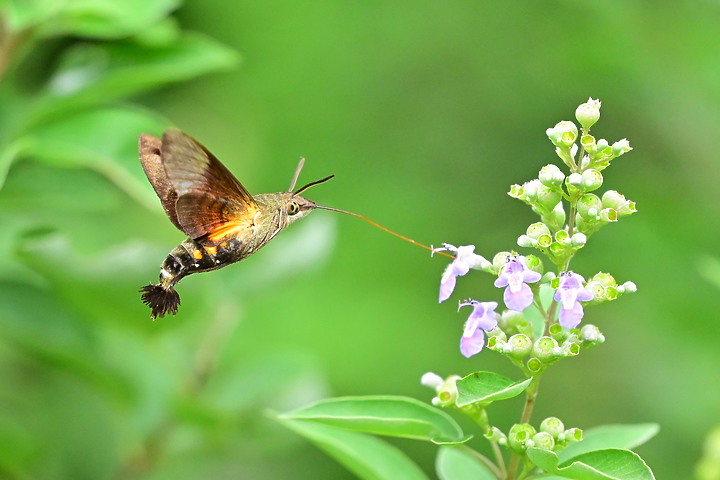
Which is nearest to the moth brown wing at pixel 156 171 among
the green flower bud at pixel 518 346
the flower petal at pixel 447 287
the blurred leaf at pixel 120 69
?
the flower petal at pixel 447 287

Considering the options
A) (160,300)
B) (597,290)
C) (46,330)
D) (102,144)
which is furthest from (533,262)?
(46,330)

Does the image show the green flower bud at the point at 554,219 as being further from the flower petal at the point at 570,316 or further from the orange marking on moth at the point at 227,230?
the orange marking on moth at the point at 227,230

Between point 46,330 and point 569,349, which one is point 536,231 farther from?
point 46,330

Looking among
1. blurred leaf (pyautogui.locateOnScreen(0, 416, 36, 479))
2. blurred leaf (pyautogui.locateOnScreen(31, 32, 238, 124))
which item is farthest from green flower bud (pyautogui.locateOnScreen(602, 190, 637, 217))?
blurred leaf (pyautogui.locateOnScreen(0, 416, 36, 479))

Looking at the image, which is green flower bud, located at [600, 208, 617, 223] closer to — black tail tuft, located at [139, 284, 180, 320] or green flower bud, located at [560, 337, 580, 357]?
green flower bud, located at [560, 337, 580, 357]

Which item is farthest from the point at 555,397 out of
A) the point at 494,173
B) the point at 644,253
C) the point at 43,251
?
the point at 43,251

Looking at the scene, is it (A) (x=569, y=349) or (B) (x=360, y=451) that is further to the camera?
(B) (x=360, y=451)
